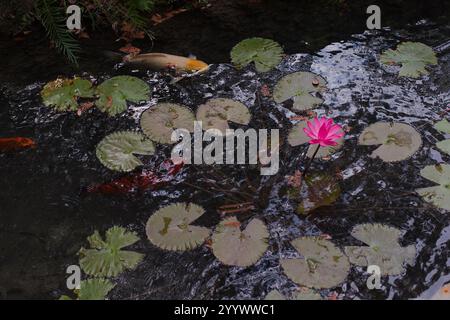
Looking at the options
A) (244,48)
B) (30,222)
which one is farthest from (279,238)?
(244,48)

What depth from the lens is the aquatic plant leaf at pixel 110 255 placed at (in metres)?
2.38

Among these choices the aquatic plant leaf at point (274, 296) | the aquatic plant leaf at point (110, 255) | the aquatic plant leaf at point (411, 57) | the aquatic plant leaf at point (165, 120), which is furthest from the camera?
the aquatic plant leaf at point (411, 57)

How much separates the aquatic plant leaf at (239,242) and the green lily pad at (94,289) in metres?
0.53

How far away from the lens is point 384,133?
2.98 m

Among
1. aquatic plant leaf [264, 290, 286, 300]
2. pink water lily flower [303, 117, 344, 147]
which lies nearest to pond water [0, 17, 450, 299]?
aquatic plant leaf [264, 290, 286, 300]

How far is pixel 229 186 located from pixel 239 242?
0.40m

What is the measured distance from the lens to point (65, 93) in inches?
130

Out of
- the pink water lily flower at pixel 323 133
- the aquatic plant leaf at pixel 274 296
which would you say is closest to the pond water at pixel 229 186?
the aquatic plant leaf at pixel 274 296

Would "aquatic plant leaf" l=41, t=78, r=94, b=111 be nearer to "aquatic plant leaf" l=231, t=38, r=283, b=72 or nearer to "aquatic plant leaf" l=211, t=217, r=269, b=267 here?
"aquatic plant leaf" l=231, t=38, r=283, b=72

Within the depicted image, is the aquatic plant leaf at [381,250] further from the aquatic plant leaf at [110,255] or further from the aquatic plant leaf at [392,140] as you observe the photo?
the aquatic plant leaf at [110,255]

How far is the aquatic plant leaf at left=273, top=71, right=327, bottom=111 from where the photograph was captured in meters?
3.21

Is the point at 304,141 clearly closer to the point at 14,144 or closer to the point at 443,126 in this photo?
the point at 443,126

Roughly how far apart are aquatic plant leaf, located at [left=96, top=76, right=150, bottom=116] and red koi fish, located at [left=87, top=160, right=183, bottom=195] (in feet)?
1.89

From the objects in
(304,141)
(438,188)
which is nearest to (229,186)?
(304,141)
